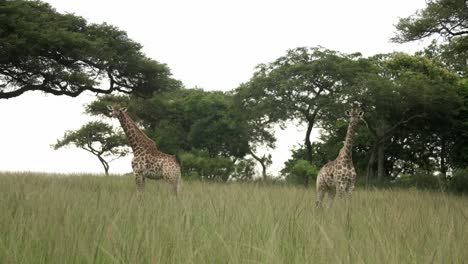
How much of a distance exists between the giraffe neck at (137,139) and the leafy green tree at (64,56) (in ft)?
32.0

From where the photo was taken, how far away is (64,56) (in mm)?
21375

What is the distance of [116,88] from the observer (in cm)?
2464

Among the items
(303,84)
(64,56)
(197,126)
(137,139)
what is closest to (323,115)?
(303,84)

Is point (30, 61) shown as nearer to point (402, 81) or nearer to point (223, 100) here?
point (223, 100)

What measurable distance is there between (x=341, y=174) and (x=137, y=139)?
15.5 feet

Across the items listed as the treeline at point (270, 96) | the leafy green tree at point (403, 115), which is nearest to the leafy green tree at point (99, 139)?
the treeline at point (270, 96)

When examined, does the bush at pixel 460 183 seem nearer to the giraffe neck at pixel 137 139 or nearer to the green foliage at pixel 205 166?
the green foliage at pixel 205 166

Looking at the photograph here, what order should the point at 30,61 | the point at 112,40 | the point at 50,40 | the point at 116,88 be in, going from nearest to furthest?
the point at 50,40, the point at 30,61, the point at 112,40, the point at 116,88

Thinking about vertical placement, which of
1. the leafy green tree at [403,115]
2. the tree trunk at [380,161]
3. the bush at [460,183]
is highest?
the leafy green tree at [403,115]

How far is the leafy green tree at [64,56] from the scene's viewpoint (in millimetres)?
19562

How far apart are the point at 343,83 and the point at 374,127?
6.87 m

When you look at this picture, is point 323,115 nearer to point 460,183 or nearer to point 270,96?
point 270,96

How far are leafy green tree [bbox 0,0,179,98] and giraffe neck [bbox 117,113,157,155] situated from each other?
384 inches

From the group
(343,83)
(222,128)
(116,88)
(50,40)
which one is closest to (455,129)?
(343,83)
